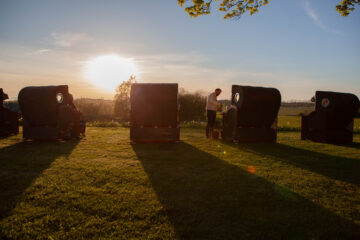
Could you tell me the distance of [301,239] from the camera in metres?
3.00

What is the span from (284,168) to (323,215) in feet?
9.64

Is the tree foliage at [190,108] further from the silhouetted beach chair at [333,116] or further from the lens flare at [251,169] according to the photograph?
the lens flare at [251,169]

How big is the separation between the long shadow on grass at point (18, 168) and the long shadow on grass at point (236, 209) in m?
2.45

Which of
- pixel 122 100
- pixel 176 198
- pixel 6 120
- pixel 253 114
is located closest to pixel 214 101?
pixel 253 114

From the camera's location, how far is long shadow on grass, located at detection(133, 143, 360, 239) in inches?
124

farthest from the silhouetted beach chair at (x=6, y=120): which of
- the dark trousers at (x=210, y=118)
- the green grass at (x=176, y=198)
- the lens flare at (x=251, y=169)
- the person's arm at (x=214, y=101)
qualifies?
the lens flare at (x=251, y=169)

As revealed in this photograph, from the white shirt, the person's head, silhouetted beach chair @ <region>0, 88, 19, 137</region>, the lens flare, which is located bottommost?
the lens flare

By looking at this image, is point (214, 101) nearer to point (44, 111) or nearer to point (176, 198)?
point (44, 111)

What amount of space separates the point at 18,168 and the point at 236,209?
5.45 metres

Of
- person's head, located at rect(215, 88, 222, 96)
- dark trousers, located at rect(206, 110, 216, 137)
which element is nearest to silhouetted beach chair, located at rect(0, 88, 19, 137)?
dark trousers, located at rect(206, 110, 216, 137)

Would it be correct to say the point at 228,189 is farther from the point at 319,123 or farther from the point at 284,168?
the point at 319,123

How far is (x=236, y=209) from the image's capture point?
381cm

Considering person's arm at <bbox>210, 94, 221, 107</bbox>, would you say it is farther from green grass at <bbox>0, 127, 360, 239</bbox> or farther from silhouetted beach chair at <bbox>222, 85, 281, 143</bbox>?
green grass at <bbox>0, 127, 360, 239</bbox>

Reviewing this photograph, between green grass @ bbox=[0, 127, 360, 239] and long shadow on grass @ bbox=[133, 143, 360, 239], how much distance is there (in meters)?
0.01
